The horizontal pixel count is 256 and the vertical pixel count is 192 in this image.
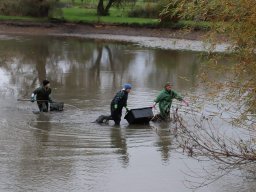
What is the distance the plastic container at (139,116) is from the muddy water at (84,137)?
0.81ft

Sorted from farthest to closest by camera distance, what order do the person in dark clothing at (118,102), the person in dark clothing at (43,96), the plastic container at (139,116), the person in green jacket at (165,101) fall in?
the person in dark clothing at (43,96) < the person in green jacket at (165,101) < the plastic container at (139,116) < the person in dark clothing at (118,102)

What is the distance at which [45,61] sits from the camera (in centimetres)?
3628

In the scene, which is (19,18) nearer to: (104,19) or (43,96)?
(104,19)

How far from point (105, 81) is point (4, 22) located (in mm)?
32636

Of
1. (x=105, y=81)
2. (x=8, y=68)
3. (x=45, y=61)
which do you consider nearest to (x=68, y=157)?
(x=105, y=81)

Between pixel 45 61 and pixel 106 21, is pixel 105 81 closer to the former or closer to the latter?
pixel 45 61

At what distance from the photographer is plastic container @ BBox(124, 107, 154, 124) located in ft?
63.9

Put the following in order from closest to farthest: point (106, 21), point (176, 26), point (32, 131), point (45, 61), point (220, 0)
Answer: point (220, 0), point (32, 131), point (45, 61), point (176, 26), point (106, 21)

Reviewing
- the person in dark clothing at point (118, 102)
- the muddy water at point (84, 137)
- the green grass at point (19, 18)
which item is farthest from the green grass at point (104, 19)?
the person in dark clothing at point (118, 102)

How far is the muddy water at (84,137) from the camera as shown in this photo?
1374 cm

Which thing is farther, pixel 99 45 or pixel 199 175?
pixel 99 45

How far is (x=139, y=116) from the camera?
64.0ft

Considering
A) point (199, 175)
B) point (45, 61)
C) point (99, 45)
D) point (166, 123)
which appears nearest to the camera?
point (199, 175)

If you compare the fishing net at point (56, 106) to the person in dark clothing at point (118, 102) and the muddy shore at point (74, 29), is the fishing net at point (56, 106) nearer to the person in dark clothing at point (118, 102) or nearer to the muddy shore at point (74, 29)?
the person in dark clothing at point (118, 102)
